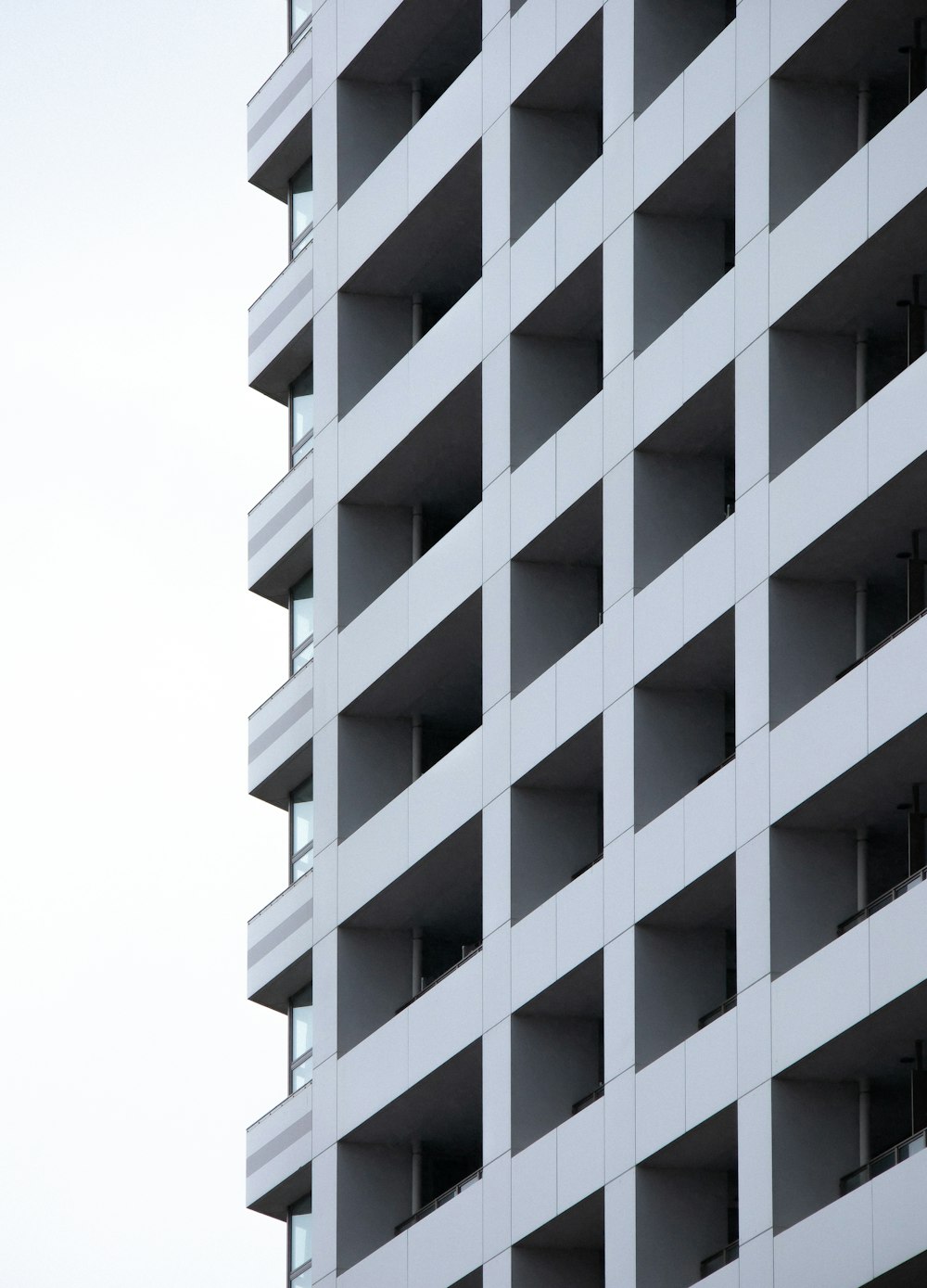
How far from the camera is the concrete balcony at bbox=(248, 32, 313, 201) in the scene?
6500 centimetres

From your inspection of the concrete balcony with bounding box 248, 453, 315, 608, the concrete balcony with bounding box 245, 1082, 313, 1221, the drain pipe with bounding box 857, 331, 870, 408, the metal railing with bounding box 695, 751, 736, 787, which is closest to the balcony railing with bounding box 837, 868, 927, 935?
the metal railing with bounding box 695, 751, 736, 787

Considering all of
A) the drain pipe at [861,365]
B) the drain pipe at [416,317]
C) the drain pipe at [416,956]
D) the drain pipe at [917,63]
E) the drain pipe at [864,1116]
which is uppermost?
the drain pipe at [416,317]

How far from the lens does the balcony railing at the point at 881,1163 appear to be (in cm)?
4256

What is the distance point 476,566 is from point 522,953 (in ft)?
23.6

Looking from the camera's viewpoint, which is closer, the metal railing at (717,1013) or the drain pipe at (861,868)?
the drain pipe at (861,868)

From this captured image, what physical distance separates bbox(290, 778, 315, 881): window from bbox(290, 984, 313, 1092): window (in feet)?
7.75

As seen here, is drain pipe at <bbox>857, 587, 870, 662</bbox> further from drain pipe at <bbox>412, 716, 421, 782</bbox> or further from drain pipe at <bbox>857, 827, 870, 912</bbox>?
drain pipe at <bbox>412, 716, 421, 782</bbox>

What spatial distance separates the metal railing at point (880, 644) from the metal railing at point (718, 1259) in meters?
8.44

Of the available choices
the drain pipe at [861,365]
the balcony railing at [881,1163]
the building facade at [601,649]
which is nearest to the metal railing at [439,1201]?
the building facade at [601,649]

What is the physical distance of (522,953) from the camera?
5166 centimetres

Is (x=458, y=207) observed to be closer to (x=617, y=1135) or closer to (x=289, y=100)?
(x=289, y=100)

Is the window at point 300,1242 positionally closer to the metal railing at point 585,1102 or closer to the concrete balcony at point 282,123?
the metal railing at point 585,1102

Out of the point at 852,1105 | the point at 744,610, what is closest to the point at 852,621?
the point at 744,610

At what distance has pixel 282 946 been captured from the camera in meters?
61.9
